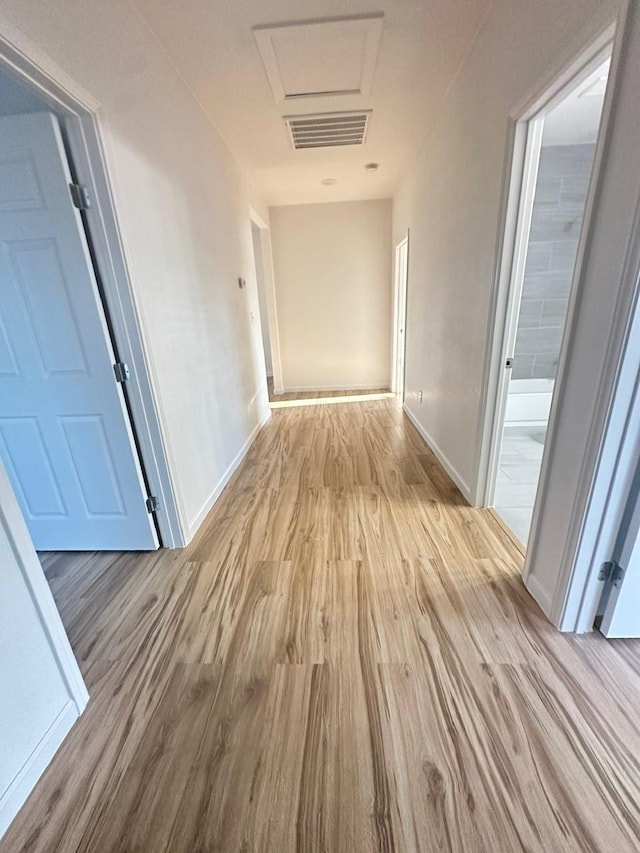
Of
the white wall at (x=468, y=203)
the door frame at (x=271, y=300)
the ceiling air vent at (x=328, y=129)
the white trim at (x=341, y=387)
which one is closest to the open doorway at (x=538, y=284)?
the white wall at (x=468, y=203)

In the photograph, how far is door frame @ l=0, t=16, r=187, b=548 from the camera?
117cm

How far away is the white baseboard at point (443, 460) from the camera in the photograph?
7.86 feet

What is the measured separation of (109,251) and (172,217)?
666 mm

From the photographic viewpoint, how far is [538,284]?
3602 mm

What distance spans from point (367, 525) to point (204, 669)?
1.15 metres

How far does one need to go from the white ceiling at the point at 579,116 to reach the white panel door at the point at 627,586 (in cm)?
226

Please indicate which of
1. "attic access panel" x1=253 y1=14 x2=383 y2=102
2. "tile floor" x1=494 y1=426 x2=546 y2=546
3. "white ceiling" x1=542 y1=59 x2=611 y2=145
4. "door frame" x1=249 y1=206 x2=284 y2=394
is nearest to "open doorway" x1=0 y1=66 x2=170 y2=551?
"attic access panel" x1=253 y1=14 x2=383 y2=102

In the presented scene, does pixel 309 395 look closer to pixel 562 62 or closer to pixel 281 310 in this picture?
pixel 281 310

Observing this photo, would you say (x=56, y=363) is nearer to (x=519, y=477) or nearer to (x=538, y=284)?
(x=519, y=477)

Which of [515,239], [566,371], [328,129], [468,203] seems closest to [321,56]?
[328,129]

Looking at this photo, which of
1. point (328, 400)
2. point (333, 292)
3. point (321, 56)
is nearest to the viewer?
point (321, 56)

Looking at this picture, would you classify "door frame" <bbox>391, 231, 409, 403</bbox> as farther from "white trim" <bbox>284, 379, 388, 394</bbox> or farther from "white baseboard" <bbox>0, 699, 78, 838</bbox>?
"white baseboard" <bbox>0, 699, 78, 838</bbox>

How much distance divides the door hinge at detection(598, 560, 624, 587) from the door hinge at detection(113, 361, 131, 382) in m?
2.21

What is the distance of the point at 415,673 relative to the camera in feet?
4.21
